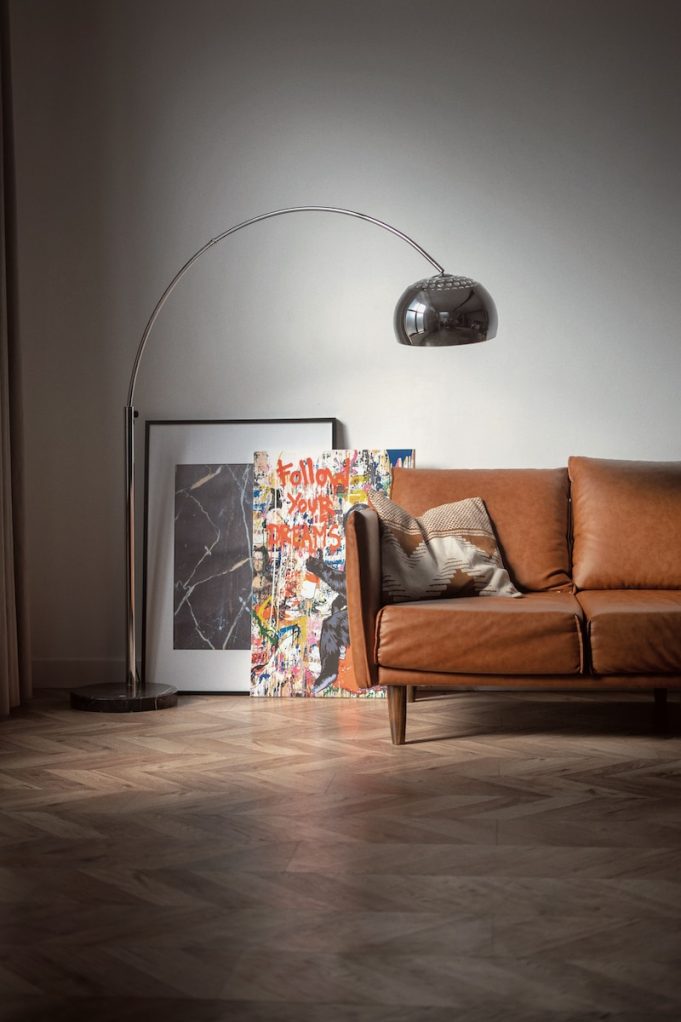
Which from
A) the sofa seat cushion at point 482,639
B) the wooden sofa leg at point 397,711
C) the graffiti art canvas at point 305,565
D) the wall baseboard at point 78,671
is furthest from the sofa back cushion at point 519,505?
the wall baseboard at point 78,671

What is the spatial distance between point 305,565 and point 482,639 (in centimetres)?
117

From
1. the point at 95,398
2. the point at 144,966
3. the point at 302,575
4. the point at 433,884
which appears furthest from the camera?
the point at 95,398

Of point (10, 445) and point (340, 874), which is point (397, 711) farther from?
point (10, 445)

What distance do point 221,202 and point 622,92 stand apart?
163cm

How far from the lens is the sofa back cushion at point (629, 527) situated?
3.75 metres

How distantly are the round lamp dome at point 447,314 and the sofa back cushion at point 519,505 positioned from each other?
650 millimetres

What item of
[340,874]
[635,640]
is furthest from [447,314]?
[340,874]

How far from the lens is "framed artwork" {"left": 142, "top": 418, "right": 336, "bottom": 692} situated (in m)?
4.27

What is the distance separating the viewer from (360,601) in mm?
3236

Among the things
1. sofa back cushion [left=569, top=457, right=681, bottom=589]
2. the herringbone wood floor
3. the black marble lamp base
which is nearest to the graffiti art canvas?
the black marble lamp base

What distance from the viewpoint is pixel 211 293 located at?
445 cm

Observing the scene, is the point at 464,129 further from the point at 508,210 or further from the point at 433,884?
the point at 433,884

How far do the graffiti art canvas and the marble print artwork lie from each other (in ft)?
0.27

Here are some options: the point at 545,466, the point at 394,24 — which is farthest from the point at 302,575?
the point at 394,24
